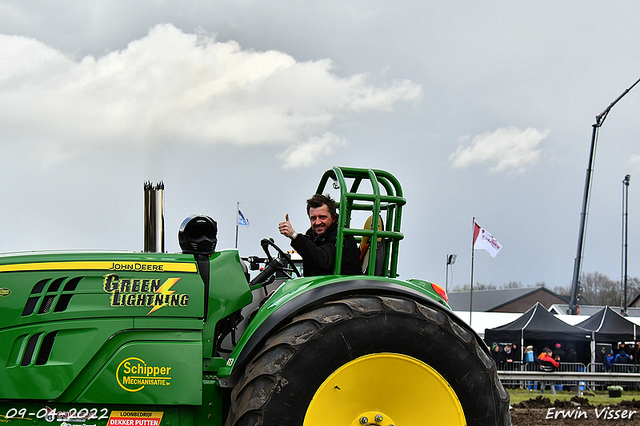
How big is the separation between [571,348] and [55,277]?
52.7 ft

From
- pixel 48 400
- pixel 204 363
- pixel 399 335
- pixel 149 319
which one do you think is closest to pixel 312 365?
pixel 399 335

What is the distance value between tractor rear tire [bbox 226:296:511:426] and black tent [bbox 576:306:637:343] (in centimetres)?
1547

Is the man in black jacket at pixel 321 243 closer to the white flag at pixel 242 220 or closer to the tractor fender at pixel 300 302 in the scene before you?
the tractor fender at pixel 300 302

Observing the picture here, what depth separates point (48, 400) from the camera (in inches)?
118

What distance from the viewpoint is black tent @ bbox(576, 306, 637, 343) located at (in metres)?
16.8

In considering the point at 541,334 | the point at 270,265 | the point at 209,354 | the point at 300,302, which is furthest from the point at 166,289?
the point at 541,334

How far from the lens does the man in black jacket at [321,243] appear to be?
365 cm

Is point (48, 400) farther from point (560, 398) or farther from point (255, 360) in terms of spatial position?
point (560, 398)

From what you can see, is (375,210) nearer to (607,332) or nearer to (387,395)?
(387,395)

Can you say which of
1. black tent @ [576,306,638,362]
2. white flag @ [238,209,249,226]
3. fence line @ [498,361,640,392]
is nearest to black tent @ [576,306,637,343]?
black tent @ [576,306,638,362]

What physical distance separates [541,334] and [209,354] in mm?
15107

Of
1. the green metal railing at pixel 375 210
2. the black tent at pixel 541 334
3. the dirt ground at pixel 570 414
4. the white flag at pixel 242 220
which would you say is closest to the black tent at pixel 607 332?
the black tent at pixel 541 334

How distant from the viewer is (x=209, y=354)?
3.37m

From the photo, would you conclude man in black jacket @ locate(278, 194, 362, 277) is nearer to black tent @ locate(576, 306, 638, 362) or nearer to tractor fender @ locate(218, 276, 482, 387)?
tractor fender @ locate(218, 276, 482, 387)
